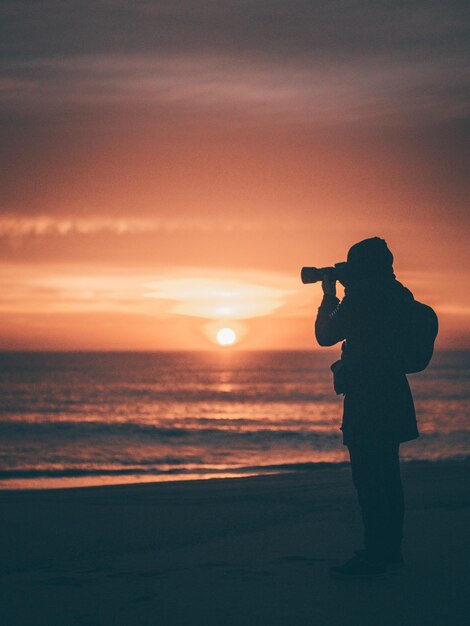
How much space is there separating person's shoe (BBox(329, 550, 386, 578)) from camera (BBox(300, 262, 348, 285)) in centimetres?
178

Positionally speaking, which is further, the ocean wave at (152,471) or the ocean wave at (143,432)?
the ocean wave at (143,432)

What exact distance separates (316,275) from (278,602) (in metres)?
2.17

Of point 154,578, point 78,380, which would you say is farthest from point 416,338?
point 78,380

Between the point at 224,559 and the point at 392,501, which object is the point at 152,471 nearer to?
the point at 224,559

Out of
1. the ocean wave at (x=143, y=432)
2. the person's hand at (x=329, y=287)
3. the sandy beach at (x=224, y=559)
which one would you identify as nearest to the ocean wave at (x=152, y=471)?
the sandy beach at (x=224, y=559)

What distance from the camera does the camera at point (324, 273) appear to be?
17.4ft

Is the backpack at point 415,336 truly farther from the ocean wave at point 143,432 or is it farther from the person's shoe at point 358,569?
the ocean wave at point 143,432

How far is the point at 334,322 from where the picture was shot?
5.13 metres

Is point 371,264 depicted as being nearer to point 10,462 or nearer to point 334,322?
point 334,322

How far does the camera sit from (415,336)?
503 centimetres

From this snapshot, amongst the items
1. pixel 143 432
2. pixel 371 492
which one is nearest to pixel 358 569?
pixel 371 492

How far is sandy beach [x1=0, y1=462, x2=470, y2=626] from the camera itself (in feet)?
13.9

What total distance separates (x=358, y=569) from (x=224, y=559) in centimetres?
103

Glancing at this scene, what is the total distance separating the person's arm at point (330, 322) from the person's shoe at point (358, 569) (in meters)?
1.34
